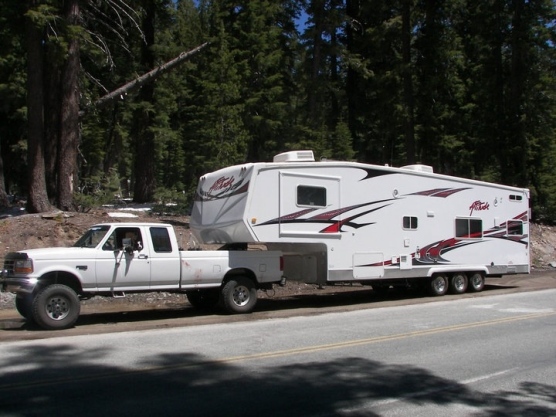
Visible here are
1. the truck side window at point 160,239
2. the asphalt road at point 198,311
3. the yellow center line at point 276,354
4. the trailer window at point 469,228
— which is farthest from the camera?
the trailer window at point 469,228

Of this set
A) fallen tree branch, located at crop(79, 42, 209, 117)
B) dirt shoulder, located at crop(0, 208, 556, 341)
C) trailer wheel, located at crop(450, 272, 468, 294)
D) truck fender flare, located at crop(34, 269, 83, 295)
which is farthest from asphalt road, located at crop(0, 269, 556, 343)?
fallen tree branch, located at crop(79, 42, 209, 117)

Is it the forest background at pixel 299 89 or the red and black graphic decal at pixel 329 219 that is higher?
the forest background at pixel 299 89

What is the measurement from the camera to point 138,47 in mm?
30094

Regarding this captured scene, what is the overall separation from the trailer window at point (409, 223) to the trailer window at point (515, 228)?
443 cm

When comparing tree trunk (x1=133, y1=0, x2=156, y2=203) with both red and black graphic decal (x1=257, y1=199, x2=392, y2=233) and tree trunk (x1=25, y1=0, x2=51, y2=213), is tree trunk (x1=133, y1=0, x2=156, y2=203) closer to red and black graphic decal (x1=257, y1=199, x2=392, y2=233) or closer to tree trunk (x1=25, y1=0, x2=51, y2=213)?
tree trunk (x1=25, y1=0, x2=51, y2=213)

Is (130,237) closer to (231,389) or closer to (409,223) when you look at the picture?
(231,389)

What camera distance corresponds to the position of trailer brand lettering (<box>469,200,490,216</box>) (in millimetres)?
17516

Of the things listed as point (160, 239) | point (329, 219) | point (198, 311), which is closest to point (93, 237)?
point (160, 239)

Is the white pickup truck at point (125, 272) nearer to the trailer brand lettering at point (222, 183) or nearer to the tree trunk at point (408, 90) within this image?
the trailer brand lettering at point (222, 183)

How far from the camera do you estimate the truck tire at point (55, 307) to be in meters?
10.7

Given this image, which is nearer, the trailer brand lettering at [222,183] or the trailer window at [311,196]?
the trailer brand lettering at [222,183]

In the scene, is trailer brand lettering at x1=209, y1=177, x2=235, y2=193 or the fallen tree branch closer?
trailer brand lettering at x1=209, y1=177, x2=235, y2=193

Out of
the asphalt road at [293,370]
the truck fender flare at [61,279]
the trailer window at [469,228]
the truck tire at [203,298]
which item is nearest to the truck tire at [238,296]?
the truck tire at [203,298]

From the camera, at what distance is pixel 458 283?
1767 centimetres
